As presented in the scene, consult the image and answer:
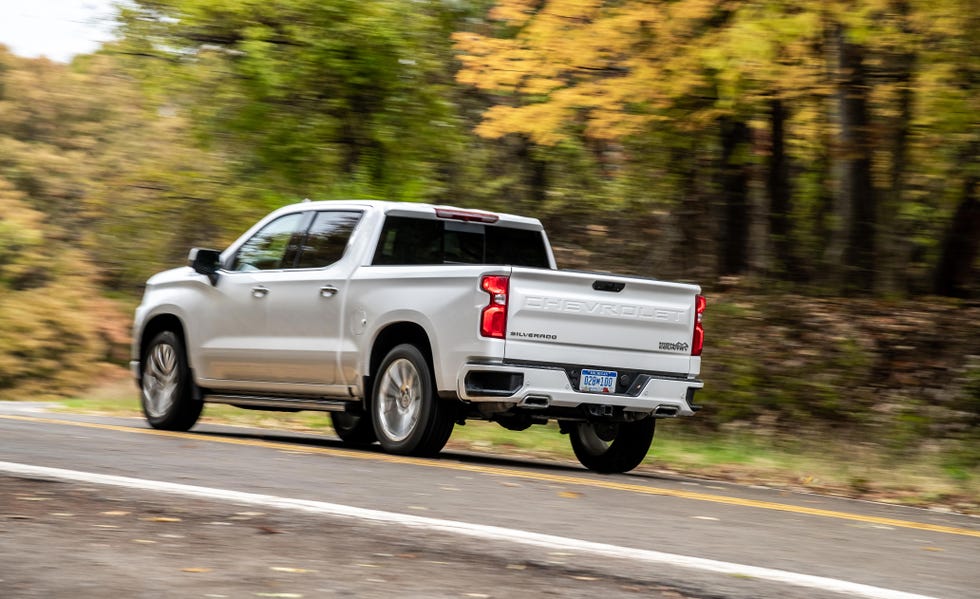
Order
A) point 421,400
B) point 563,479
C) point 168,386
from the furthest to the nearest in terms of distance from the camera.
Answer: point 168,386
point 421,400
point 563,479

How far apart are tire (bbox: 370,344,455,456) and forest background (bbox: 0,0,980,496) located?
16.6ft

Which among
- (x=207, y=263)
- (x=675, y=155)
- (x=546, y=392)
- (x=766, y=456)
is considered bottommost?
(x=766, y=456)

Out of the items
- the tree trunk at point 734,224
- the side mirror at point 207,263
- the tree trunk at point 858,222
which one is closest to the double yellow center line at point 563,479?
the side mirror at point 207,263

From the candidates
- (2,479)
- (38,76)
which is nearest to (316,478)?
(2,479)

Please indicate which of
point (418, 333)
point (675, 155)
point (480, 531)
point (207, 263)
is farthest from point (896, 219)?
point (480, 531)

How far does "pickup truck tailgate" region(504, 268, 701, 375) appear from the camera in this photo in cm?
1018

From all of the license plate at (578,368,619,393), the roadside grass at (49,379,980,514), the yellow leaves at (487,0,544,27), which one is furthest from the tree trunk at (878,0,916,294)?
the license plate at (578,368,619,393)

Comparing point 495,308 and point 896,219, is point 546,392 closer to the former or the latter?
point 495,308

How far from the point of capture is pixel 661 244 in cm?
2155

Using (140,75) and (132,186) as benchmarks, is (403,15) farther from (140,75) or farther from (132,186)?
(132,186)

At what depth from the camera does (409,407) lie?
10844mm

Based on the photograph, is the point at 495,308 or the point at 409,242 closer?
the point at 495,308

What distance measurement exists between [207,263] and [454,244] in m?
2.23

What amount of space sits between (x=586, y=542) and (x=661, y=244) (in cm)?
1508
